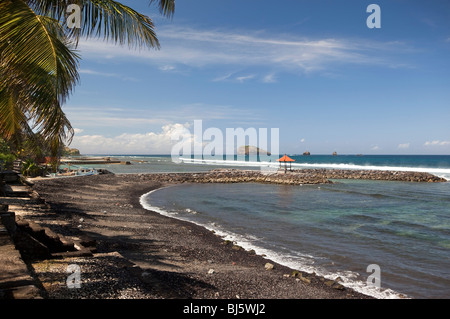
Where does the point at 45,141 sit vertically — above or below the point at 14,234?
A: above

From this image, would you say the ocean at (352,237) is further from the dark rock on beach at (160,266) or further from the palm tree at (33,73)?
the palm tree at (33,73)

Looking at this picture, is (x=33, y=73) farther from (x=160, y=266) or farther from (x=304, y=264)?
(x=304, y=264)

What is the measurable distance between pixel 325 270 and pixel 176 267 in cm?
398

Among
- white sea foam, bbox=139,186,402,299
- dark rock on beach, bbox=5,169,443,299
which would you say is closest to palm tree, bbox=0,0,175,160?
dark rock on beach, bbox=5,169,443,299

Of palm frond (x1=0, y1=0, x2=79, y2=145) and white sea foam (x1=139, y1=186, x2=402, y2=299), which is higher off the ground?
palm frond (x1=0, y1=0, x2=79, y2=145)

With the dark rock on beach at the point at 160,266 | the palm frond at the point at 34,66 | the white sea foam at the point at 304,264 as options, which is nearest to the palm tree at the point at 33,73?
the palm frond at the point at 34,66

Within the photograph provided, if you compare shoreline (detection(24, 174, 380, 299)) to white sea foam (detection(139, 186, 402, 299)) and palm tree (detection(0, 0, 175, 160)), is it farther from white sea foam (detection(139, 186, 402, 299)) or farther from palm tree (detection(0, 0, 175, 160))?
palm tree (detection(0, 0, 175, 160))

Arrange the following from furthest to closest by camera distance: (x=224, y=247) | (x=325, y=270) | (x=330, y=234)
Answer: (x=330, y=234) → (x=224, y=247) → (x=325, y=270)

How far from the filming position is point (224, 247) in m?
9.82
